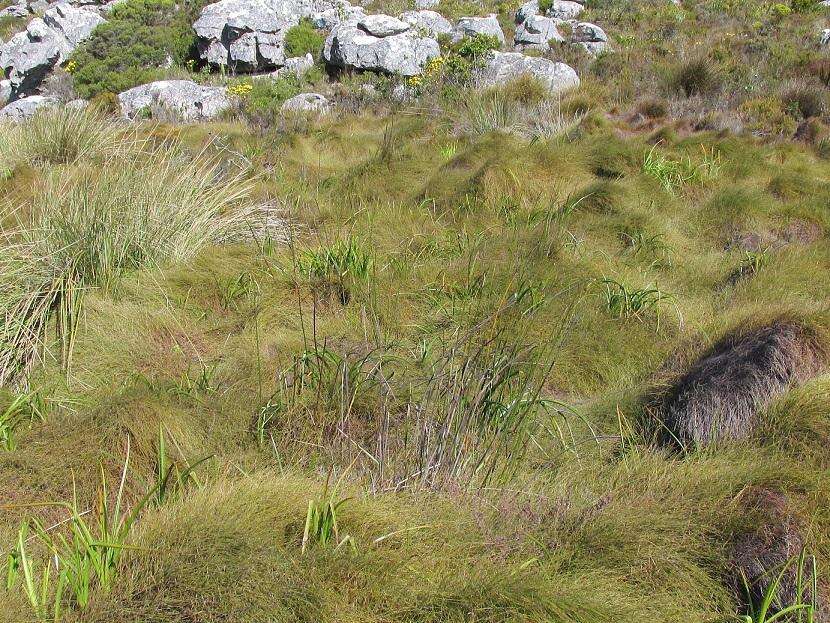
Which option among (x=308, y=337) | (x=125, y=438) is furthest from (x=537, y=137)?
(x=125, y=438)

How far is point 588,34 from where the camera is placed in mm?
13188

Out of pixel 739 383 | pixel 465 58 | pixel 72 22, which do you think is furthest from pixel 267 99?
pixel 72 22

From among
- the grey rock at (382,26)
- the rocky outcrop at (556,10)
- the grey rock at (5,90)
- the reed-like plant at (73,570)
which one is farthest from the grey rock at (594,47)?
the grey rock at (5,90)

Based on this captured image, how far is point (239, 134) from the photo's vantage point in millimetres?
7371

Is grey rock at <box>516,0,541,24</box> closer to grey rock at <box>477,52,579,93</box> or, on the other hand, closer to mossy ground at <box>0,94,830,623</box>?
grey rock at <box>477,52,579,93</box>

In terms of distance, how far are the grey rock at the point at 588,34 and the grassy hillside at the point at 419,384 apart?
8010mm

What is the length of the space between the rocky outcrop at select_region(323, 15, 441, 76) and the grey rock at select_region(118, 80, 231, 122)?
233cm

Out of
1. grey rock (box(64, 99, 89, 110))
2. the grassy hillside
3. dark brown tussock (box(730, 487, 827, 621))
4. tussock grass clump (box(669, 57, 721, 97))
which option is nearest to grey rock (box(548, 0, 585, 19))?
tussock grass clump (box(669, 57, 721, 97))

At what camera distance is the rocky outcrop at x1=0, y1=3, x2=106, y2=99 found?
1680 centimetres

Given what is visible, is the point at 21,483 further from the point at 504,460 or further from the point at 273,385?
the point at 504,460

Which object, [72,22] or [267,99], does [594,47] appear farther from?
[72,22]

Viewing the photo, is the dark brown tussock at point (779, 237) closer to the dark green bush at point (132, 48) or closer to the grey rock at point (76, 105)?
the grey rock at point (76, 105)

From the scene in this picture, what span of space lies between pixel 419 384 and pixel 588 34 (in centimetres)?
1237

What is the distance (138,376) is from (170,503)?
938mm
